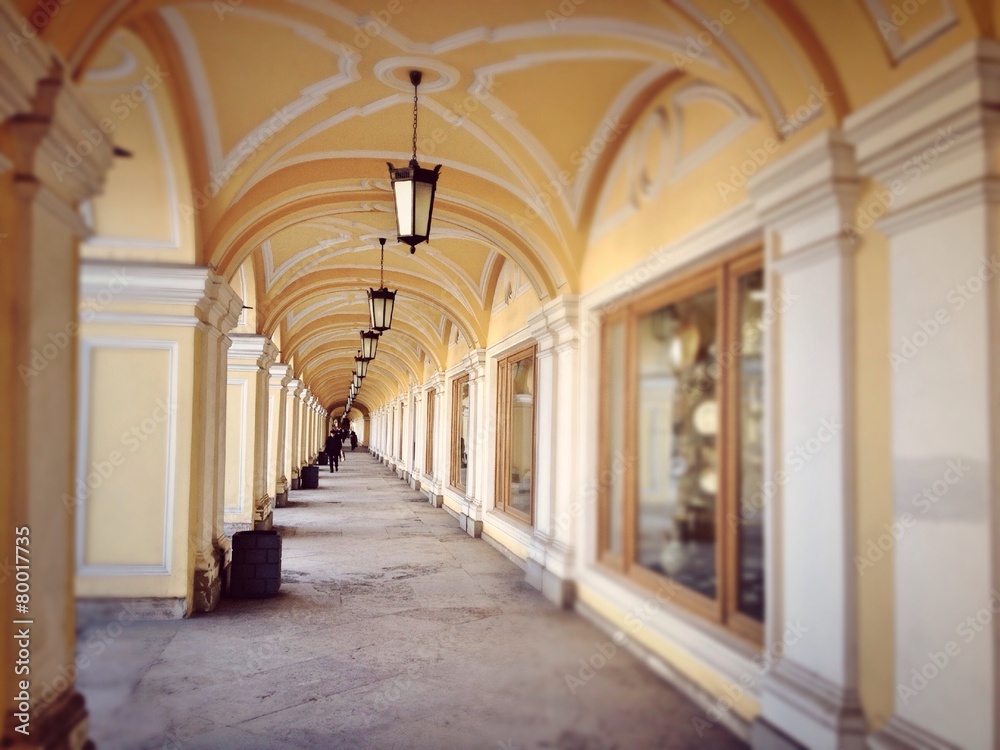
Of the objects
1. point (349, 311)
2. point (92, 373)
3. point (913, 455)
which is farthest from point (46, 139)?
point (349, 311)

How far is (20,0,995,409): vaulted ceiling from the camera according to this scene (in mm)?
3820

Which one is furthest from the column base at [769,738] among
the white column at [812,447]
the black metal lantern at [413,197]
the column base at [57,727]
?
the black metal lantern at [413,197]

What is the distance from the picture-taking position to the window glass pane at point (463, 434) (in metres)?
15.4

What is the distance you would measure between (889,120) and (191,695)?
16.8 feet

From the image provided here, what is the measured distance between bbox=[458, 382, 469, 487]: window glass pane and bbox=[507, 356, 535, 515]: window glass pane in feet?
12.5

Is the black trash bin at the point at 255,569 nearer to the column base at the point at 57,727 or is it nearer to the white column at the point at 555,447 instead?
the white column at the point at 555,447

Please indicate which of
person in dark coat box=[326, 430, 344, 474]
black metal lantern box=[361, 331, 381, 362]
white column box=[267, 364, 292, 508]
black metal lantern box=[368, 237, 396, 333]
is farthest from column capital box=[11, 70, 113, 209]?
person in dark coat box=[326, 430, 344, 474]

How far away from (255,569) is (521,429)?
416 cm

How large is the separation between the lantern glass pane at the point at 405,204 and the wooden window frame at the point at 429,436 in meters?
14.8

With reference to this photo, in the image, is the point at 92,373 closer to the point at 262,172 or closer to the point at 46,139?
the point at 46,139

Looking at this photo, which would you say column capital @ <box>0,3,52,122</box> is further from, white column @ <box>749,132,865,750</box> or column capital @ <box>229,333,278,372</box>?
column capital @ <box>229,333,278,372</box>

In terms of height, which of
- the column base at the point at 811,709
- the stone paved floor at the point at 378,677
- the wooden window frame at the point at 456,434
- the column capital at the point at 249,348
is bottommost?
the stone paved floor at the point at 378,677

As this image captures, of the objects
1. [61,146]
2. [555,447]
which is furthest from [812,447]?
[555,447]

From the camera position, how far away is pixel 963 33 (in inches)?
122
